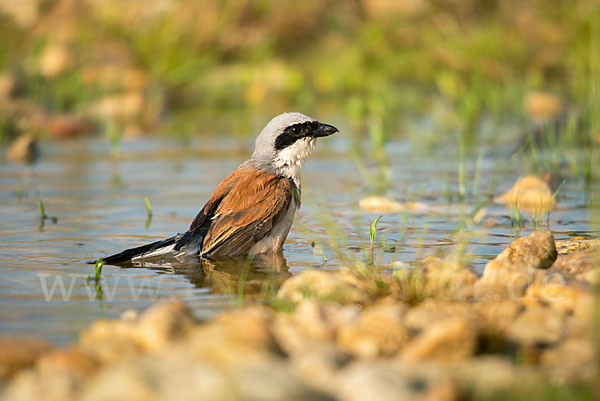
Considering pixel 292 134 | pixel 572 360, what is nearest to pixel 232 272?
pixel 292 134

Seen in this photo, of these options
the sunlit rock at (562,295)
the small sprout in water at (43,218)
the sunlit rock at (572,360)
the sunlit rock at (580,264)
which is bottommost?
the sunlit rock at (572,360)

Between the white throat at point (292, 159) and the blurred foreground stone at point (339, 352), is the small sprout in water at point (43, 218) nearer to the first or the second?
the white throat at point (292, 159)

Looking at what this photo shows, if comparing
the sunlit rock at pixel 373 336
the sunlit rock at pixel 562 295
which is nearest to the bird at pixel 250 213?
the sunlit rock at pixel 562 295

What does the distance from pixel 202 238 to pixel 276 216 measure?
1.72 feet

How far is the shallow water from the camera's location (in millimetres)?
5188

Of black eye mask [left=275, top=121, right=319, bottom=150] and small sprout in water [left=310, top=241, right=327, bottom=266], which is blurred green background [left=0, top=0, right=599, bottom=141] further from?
small sprout in water [left=310, top=241, right=327, bottom=266]

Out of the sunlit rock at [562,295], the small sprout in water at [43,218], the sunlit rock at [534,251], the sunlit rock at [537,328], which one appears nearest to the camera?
the sunlit rock at [537,328]

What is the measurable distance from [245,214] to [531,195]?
8.47 ft

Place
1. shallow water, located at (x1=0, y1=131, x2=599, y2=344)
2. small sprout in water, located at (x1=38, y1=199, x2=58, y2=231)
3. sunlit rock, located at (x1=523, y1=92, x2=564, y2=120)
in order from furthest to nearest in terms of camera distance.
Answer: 1. sunlit rock, located at (x1=523, y1=92, x2=564, y2=120)
2. small sprout in water, located at (x1=38, y1=199, x2=58, y2=231)
3. shallow water, located at (x1=0, y1=131, x2=599, y2=344)

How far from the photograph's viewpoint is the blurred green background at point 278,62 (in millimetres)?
12805

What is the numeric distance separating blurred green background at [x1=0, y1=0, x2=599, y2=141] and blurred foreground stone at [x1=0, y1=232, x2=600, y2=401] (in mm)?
6274

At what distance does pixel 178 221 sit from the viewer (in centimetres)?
727

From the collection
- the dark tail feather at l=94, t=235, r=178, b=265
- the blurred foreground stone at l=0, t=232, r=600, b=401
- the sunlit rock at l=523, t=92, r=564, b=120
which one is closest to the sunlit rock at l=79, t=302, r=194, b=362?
the blurred foreground stone at l=0, t=232, r=600, b=401

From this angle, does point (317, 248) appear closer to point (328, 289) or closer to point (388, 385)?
point (328, 289)
